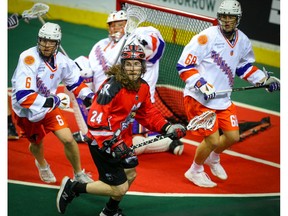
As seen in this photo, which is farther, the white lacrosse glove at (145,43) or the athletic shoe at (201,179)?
the white lacrosse glove at (145,43)

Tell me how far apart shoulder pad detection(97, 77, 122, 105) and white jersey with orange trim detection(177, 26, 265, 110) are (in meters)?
0.65

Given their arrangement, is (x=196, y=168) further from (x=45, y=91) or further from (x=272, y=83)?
(x=45, y=91)

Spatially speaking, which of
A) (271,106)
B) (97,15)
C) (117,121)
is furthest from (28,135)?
(97,15)

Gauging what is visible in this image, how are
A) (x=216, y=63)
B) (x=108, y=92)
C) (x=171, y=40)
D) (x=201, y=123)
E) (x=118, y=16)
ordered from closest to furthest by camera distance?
(x=108, y=92)
(x=201, y=123)
(x=216, y=63)
(x=118, y=16)
(x=171, y=40)

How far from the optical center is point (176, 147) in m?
5.34

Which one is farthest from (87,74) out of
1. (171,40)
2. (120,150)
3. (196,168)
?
(120,150)

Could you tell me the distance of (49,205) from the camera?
15.3ft

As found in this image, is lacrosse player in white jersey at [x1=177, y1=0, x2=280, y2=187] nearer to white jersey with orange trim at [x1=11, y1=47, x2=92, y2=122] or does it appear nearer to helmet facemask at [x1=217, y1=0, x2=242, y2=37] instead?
helmet facemask at [x1=217, y1=0, x2=242, y2=37]

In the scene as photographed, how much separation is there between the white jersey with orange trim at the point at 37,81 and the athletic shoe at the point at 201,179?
0.91 metres

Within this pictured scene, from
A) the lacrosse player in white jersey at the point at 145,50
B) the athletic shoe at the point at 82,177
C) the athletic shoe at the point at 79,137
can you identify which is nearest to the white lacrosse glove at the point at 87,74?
the lacrosse player in white jersey at the point at 145,50

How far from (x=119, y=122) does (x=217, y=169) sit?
1.10m

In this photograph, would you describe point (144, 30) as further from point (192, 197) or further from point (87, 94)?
point (192, 197)

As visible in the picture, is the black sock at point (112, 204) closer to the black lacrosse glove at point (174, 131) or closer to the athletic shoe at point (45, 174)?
the black lacrosse glove at point (174, 131)

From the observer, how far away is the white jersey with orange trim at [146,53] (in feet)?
17.2
